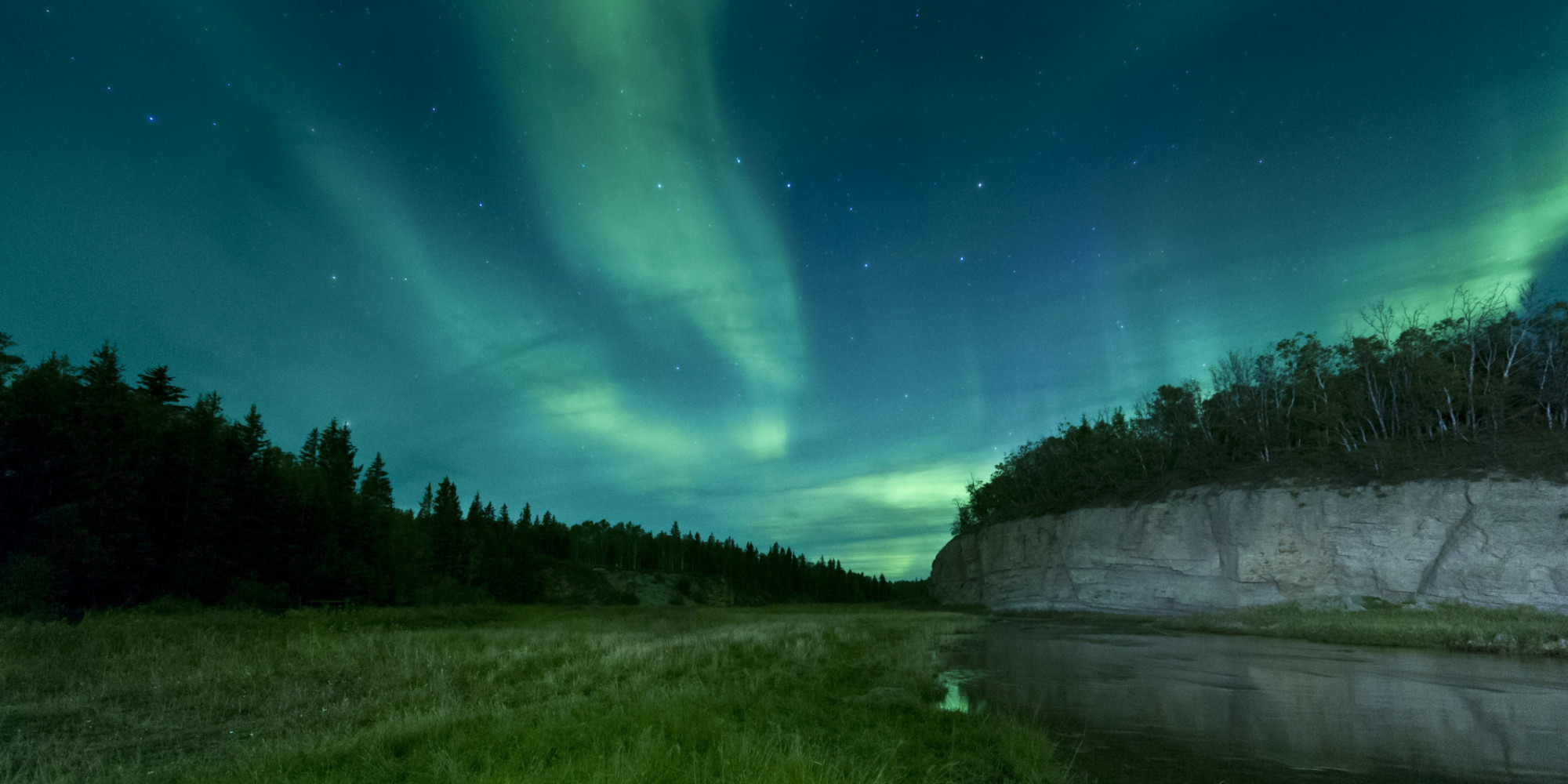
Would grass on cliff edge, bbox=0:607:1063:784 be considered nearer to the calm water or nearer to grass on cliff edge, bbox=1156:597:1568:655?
the calm water

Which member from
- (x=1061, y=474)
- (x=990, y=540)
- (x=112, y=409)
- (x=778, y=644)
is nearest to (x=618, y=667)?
(x=778, y=644)

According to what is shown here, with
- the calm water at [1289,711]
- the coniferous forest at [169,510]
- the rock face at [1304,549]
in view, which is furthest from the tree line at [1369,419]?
the coniferous forest at [169,510]

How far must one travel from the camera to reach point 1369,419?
160 feet

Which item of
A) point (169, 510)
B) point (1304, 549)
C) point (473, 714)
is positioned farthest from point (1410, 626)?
point (169, 510)

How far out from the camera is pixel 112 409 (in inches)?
1467

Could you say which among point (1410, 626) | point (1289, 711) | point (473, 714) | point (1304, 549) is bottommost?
point (1289, 711)

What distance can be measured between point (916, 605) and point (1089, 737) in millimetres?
79446

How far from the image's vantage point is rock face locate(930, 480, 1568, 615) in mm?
31688

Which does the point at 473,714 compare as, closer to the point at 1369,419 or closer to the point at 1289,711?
the point at 1289,711

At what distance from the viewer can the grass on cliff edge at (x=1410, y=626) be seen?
23.7 meters

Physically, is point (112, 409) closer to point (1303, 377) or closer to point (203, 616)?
point (203, 616)

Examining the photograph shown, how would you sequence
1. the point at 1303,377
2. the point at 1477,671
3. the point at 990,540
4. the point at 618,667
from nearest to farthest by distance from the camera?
the point at 618,667
the point at 1477,671
the point at 1303,377
the point at 990,540

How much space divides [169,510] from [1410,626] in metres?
71.7

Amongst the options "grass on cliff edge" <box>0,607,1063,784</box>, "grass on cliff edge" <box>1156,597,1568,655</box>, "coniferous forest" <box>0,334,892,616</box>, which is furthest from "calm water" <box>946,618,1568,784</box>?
"coniferous forest" <box>0,334,892,616</box>
